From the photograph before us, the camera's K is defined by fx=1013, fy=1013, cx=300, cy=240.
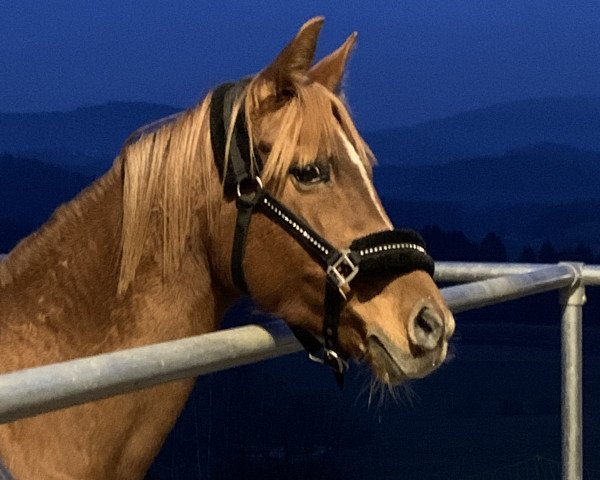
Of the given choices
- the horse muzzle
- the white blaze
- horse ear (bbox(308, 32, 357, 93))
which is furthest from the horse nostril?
horse ear (bbox(308, 32, 357, 93))

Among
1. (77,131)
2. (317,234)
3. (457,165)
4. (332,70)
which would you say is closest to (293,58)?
(332,70)

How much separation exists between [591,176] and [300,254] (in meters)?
19.5

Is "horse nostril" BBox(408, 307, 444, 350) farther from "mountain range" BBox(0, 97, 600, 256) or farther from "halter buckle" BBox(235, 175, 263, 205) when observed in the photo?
"mountain range" BBox(0, 97, 600, 256)

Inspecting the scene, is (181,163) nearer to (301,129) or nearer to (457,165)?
(301,129)

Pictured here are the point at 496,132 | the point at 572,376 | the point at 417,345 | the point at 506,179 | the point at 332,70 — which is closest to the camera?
the point at 417,345

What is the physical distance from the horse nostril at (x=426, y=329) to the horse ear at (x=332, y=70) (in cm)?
32

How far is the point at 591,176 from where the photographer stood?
64.4 feet

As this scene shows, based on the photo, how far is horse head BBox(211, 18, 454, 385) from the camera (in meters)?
0.98

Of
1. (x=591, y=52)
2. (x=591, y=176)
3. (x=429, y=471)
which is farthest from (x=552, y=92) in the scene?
(x=429, y=471)

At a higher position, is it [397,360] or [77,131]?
[397,360]

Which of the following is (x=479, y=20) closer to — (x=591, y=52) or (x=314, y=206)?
(x=591, y=52)

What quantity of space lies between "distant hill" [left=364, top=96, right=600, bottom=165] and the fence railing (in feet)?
62.2

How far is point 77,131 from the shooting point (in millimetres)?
20406

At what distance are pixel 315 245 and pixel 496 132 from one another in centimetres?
2270
